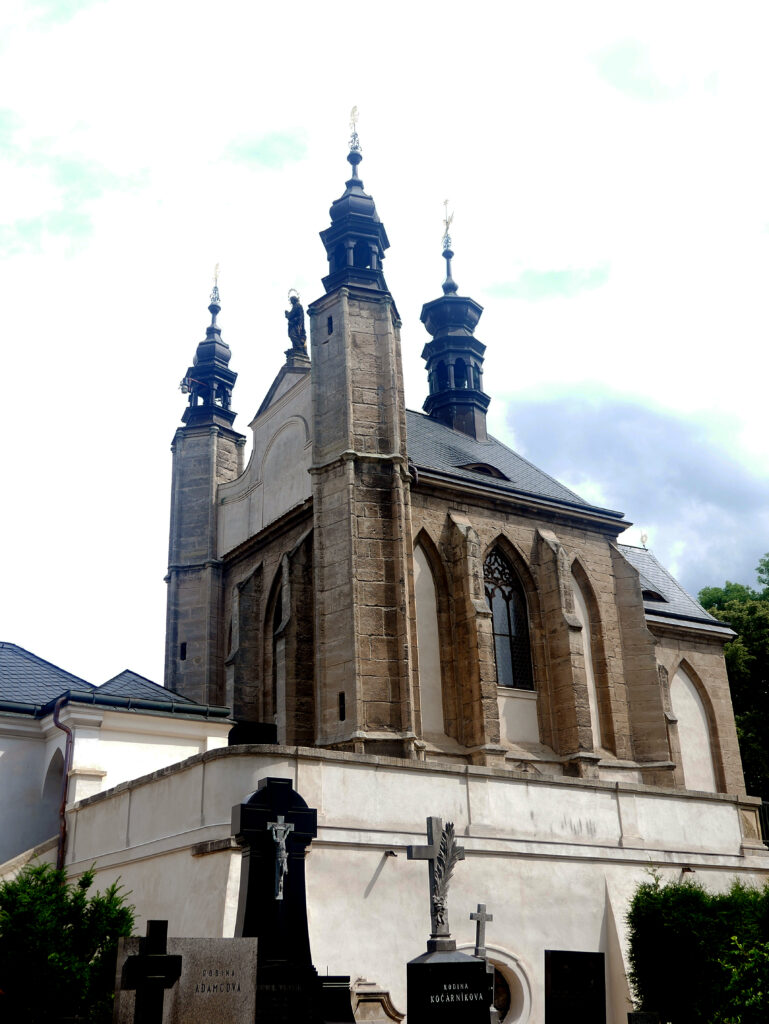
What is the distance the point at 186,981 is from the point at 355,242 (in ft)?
64.9

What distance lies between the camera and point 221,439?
104 ft

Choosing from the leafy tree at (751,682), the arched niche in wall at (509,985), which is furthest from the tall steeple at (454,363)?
the arched niche in wall at (509,985)

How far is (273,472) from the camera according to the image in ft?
91.9

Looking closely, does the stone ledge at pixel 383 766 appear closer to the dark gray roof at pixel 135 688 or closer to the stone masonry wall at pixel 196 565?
the dark gray roof at pixel 135 688

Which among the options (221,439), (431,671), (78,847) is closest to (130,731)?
(78,847)

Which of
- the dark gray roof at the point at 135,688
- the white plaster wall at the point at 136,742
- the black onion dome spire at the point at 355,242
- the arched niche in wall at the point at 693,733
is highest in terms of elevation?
the black onion dome spire at the point at 355,242

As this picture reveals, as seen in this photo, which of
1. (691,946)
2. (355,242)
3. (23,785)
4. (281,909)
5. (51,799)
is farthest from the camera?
(355,242)

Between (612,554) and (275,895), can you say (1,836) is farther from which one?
(612,554)

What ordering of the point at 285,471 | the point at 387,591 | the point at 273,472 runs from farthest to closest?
1. the point at 273,472
2. the point at 285,471
3. the point at 387,591

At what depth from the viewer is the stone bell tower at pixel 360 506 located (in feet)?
68.5

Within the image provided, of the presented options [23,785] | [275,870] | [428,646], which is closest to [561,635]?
[428,646]

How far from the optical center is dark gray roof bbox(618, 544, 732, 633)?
31891 mm

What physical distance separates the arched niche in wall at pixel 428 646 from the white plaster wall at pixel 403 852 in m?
6.78

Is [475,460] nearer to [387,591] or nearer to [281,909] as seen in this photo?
[387,591]
